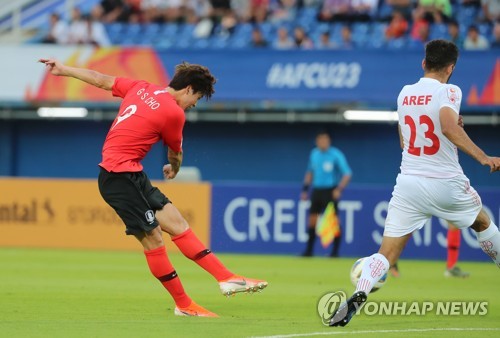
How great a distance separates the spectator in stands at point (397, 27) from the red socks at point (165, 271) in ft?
47.9

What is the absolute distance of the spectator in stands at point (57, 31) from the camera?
78.4ft

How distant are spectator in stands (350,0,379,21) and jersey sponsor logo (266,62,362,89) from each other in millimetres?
1669

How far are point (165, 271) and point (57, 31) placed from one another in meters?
16.3

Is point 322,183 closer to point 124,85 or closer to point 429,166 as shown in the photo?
point 124,85

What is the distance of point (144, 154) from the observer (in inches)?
348

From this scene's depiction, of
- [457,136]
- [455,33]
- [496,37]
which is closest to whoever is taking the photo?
[457,136]

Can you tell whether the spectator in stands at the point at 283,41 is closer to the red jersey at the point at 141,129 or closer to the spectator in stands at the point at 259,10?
the spectator in stands at the point at 259,10

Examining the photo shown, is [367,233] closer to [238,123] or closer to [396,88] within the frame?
[396,88]

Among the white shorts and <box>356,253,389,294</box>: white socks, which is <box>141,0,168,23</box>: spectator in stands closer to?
the white shorts

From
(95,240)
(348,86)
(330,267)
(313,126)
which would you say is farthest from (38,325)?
(313,126)

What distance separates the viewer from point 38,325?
8133 millimetres

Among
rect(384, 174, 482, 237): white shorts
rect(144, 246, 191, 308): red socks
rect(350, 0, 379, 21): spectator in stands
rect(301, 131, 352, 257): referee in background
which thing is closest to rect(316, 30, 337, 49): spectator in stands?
rect(350, 0, 379, 21): spectator in stands

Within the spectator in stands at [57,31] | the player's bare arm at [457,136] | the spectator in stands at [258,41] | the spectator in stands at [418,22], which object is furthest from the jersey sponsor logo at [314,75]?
the player's bare arm at [457,136]

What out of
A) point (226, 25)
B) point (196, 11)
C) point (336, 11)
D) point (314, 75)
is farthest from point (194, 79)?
→ point (196, 11)
